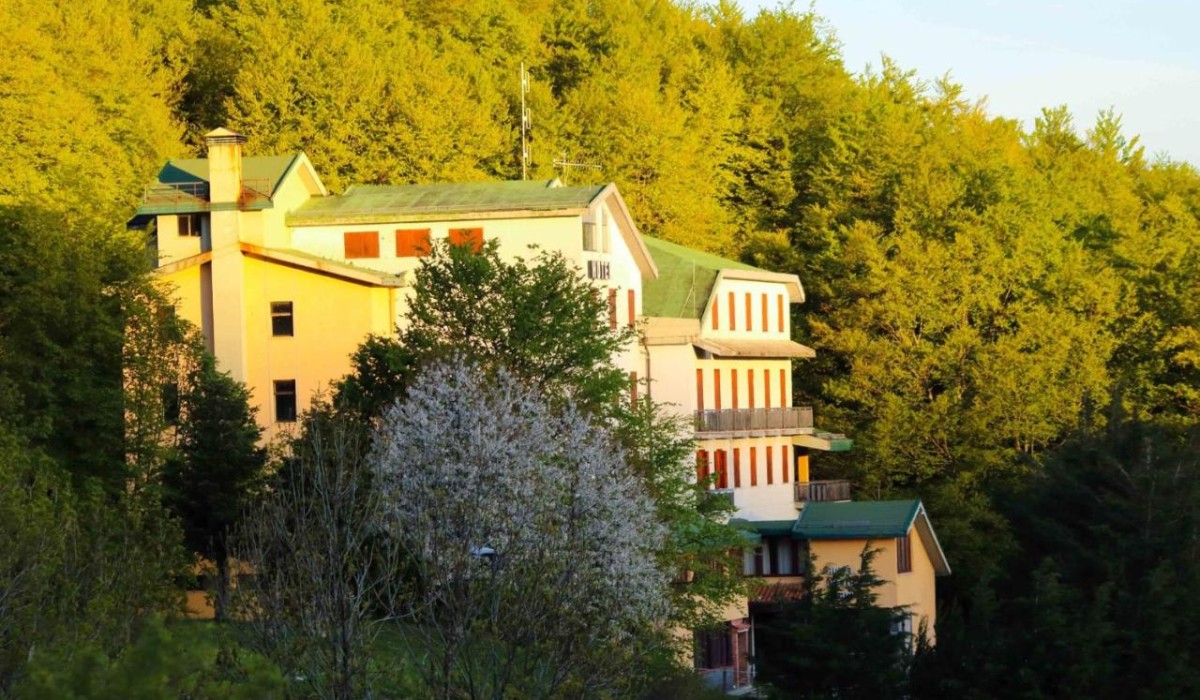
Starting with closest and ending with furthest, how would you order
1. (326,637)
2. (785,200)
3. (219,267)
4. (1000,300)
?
(326,637), (219,267), (1000,300), (785,200)

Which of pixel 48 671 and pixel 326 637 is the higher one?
pixel 48 671

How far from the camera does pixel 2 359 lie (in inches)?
2239

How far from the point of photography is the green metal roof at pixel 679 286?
77.6 m

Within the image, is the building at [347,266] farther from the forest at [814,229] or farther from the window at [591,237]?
the forest at [814,229]

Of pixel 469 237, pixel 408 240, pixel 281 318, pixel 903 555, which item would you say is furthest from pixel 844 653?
pixel 903 555

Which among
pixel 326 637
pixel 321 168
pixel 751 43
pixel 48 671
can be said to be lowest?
pixel 326 637

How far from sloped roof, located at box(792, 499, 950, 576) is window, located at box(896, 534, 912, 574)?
555 millimetres

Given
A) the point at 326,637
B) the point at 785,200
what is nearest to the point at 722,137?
the point at 785,200

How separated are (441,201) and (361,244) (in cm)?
286

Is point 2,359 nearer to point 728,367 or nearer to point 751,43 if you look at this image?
point 728,367

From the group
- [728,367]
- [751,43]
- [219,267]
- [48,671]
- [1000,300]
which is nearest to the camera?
[48,671]

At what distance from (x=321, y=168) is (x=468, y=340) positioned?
2776 centimetres

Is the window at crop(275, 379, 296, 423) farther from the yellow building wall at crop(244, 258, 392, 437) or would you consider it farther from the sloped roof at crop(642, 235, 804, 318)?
the sloped roof at crop(642, 235, 804, 318)

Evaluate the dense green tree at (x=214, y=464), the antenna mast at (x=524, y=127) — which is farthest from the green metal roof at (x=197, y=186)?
the antenna mast at (x=524, y=127)
